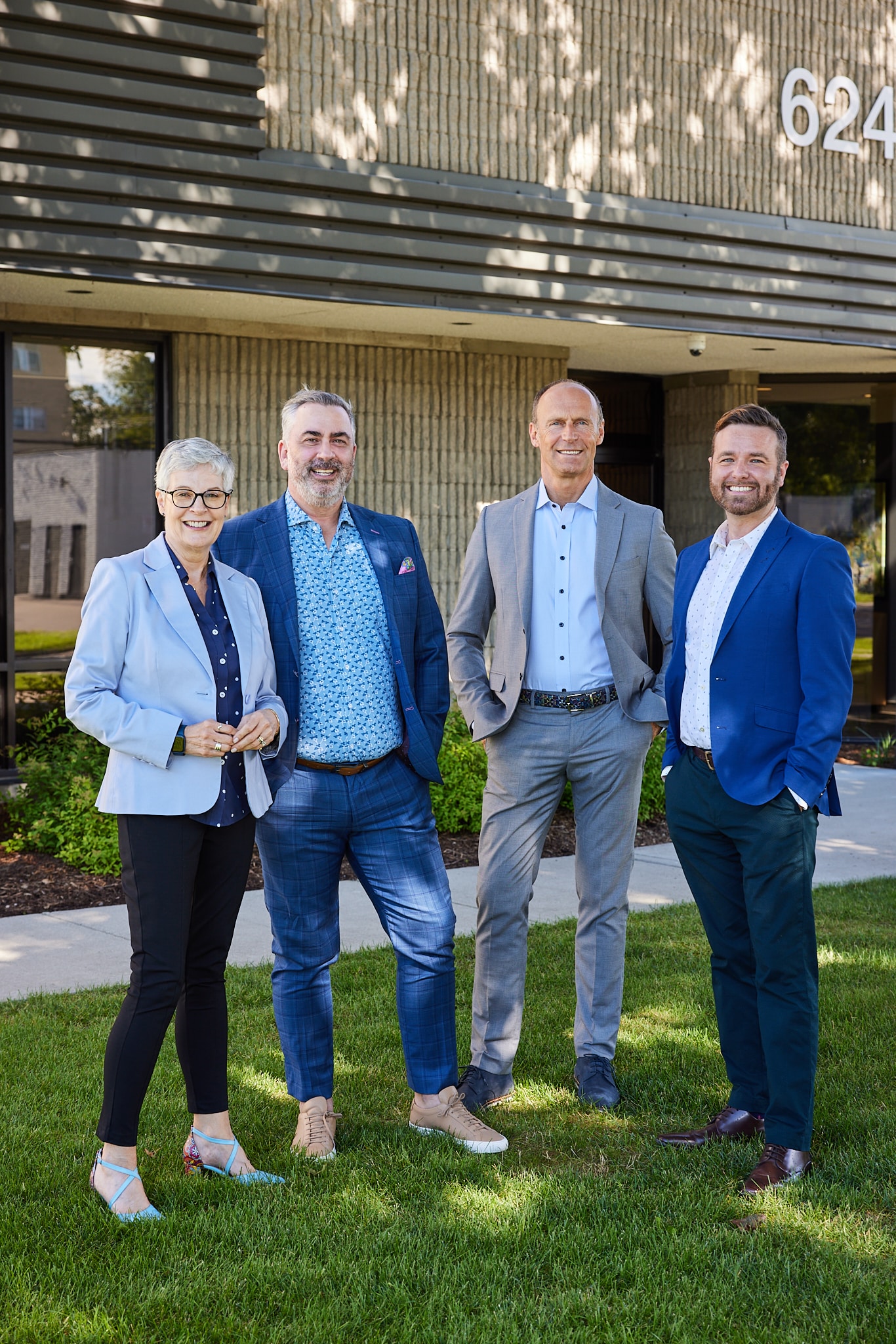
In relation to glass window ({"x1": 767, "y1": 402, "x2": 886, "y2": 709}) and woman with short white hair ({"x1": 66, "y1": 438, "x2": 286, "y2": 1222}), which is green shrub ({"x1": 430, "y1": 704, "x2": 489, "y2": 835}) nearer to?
woman with short white hair ({"x1": 66, "y1": 438, "x2": 286, "y2": 1222})

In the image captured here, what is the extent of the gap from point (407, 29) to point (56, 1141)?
25.7 feet

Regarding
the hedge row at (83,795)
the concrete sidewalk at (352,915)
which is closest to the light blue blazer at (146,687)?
the concrete sidewalk at (352,915)

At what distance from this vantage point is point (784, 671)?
3.94 m

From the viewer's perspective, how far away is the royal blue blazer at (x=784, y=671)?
12.5ft

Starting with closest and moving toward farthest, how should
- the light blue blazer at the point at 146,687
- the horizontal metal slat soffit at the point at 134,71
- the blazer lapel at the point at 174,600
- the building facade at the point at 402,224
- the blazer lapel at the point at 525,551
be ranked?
the light blue blazer at the point at 146,687 < the blazer lapel at the point at 174,600 < the blazer lapel at the point at 525,551 < the horizontal metal slat soffit at the point at 134,71 < the building facade at the point at 402,224

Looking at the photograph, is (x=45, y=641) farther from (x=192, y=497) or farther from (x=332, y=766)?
(x=192, y=497)

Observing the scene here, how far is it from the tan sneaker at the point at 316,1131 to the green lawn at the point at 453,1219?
6 centimetres

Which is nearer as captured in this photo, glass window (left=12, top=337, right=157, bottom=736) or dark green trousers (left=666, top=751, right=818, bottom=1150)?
dark green trousers (left=666, top=751, right=818, bottom=1150)

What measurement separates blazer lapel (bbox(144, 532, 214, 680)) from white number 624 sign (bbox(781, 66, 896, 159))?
30.4 ft

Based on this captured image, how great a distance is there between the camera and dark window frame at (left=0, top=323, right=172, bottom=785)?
9.27m

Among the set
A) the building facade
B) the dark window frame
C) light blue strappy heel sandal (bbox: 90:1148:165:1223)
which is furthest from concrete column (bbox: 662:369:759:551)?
light blue strappy heel sandal (bbox: 90:1148:165:1223)

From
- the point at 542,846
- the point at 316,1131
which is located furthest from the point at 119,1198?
the point at 542,846

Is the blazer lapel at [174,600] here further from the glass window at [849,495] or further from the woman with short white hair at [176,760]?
the glass window at [849,495]

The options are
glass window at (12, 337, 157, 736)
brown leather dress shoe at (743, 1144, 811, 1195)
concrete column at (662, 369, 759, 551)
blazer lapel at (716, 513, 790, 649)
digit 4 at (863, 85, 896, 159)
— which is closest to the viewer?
brown leather dress shoe at (743, 1144, 811, 1195)
